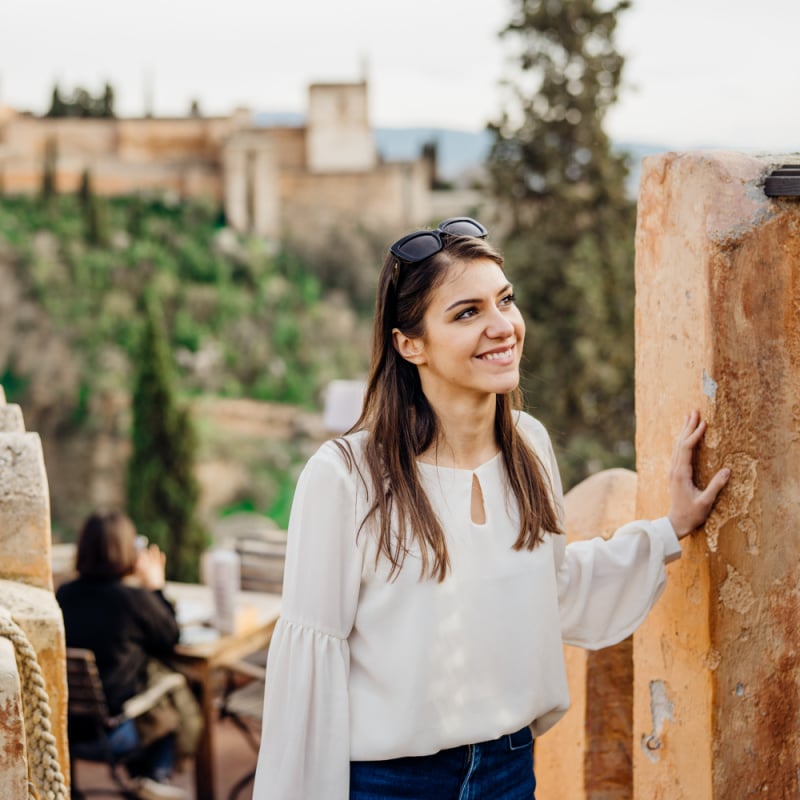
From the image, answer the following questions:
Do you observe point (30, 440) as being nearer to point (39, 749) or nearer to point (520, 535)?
point (39, 749)

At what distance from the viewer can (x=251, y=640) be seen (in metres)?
4.45

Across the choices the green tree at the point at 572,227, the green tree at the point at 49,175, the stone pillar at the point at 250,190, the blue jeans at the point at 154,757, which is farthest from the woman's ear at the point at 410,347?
the stone pillar at the point at 250,190

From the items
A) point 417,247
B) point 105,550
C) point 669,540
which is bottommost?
point 105,550

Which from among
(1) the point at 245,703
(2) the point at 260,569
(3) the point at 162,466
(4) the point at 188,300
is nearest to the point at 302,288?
(4) the point at 188,300

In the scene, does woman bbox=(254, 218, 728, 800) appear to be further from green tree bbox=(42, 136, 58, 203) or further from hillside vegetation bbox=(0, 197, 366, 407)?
green tree bbox=(42, 136, 58, 203)

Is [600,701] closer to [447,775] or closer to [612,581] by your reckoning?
[612,581]

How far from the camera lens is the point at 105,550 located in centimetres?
377

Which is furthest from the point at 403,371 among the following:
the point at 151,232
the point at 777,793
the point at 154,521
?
the point at 151,232

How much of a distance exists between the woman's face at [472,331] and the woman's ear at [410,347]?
2cm

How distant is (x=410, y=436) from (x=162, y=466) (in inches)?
511

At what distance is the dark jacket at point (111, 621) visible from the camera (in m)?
3.79

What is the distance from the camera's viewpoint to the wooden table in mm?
4141

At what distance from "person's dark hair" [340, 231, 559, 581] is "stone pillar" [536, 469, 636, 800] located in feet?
1.64

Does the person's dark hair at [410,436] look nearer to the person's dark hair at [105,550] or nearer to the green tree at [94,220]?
the person's dark hair at [105,550]
